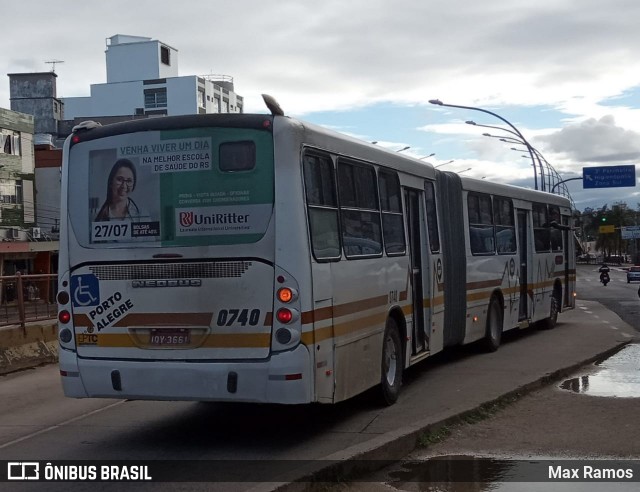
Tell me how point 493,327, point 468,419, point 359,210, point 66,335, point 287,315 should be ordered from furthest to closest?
1. point 493,327
2. point 359,210
3. point 468,419
4. point 66,335
5. point 287,315

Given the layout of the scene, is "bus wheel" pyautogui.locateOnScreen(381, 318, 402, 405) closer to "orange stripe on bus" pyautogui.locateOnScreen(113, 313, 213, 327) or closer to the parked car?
"orange stripe on bus" pyautogui.locateOnScreen(113, 313, 213, 327)

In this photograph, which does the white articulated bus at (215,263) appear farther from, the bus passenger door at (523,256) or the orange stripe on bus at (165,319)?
the bus passenger door at (523,256)

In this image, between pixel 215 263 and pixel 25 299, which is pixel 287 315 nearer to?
pixel 215 263

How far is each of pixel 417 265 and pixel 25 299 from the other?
724cm

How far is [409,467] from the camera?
7.42 m

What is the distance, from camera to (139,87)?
91.9 m

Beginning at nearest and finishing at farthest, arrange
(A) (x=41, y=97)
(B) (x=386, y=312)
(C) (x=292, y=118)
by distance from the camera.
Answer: (C) (x=292, y=118), (B) (x=386, y=312), (A) (x=41, y=97)

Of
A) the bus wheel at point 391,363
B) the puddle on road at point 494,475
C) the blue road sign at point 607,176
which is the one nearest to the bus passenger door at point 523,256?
the bus wheel at point 391,363

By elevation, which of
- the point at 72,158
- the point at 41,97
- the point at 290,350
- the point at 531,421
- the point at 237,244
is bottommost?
the point at 531,421

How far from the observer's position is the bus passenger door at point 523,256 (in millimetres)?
17453

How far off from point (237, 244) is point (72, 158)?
201 cm

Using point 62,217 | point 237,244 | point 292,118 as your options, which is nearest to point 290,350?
point 237,244

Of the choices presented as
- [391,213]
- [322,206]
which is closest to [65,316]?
[322,206]

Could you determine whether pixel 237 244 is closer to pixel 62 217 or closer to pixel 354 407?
pixel 62 217
